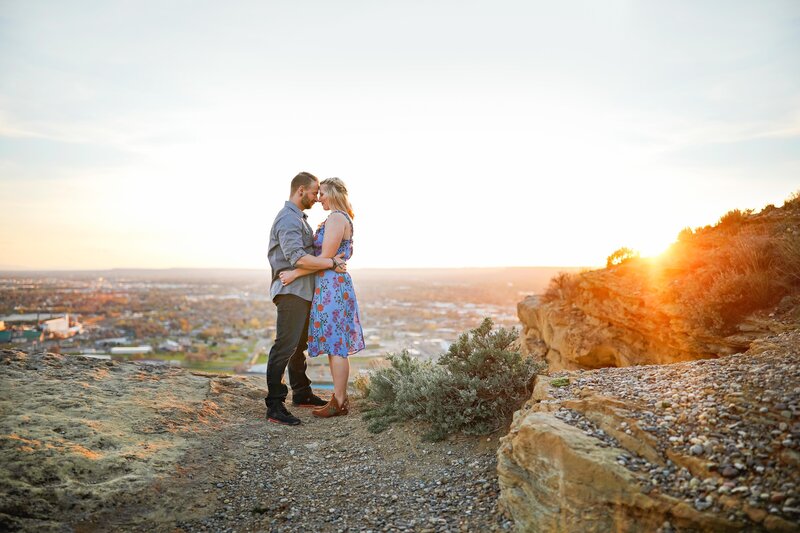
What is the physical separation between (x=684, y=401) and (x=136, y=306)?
159 feet

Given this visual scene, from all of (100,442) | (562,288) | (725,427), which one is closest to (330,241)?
(100,442)

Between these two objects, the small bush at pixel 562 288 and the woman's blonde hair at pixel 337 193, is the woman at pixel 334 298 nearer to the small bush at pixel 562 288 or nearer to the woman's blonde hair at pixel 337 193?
the woman's blonde hair at pixel 337 193

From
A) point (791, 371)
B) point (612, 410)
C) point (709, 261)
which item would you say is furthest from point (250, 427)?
point (709, 261)

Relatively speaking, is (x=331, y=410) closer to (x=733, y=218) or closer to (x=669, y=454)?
(x=669, y=454)

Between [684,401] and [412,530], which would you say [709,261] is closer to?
[684,401]

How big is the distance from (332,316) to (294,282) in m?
0.73

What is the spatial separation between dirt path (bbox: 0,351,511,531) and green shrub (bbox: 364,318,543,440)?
0.78 feet

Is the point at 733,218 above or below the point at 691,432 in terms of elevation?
above

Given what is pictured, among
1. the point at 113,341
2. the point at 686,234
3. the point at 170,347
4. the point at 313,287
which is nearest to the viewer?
the point at 313,287

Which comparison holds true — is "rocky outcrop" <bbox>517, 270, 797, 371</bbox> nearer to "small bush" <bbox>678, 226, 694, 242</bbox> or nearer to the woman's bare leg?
"small bush" <bbox>678, 226, 694, 242</bbox>

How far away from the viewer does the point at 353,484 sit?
4496 millimetres

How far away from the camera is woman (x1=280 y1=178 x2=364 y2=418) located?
6.09m

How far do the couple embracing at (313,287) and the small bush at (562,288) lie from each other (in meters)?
5.74

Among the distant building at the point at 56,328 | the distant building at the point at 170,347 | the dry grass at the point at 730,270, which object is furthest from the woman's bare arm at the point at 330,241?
the distant building at the point at 56,328
